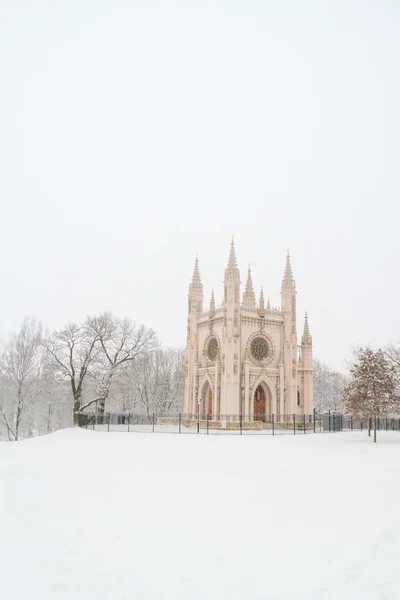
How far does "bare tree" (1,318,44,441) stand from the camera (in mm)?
45812

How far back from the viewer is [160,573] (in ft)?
40.7

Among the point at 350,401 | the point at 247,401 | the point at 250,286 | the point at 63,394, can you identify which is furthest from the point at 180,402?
the point at 350,401

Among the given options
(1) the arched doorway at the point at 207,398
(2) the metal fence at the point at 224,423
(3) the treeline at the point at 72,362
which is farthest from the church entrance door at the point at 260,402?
(3) the treeline at the point at 72,362

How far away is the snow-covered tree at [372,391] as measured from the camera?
3228 centimetres

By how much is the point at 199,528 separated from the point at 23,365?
114 ft

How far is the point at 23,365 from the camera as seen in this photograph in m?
46.0

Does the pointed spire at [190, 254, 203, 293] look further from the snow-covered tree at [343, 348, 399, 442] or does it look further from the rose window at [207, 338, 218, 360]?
the snow-covered tree at [343, 348, 399, 442]

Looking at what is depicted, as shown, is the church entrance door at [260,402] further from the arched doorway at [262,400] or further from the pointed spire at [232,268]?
the pointed spire at [232,268]

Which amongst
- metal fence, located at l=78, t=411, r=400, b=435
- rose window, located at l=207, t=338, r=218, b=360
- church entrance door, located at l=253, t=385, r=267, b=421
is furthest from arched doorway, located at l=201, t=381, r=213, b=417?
church entrance door, located at l=253, t=385, r=267, b=421

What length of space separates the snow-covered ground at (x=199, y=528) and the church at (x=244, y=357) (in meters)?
23.0

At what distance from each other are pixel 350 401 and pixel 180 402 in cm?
3974

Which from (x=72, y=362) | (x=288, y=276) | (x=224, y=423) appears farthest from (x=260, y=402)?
(x=72, y=362)

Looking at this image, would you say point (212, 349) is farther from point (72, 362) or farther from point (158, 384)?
point (158, 384)

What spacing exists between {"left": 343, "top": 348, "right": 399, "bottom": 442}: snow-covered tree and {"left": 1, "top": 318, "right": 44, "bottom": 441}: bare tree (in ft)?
83.8
